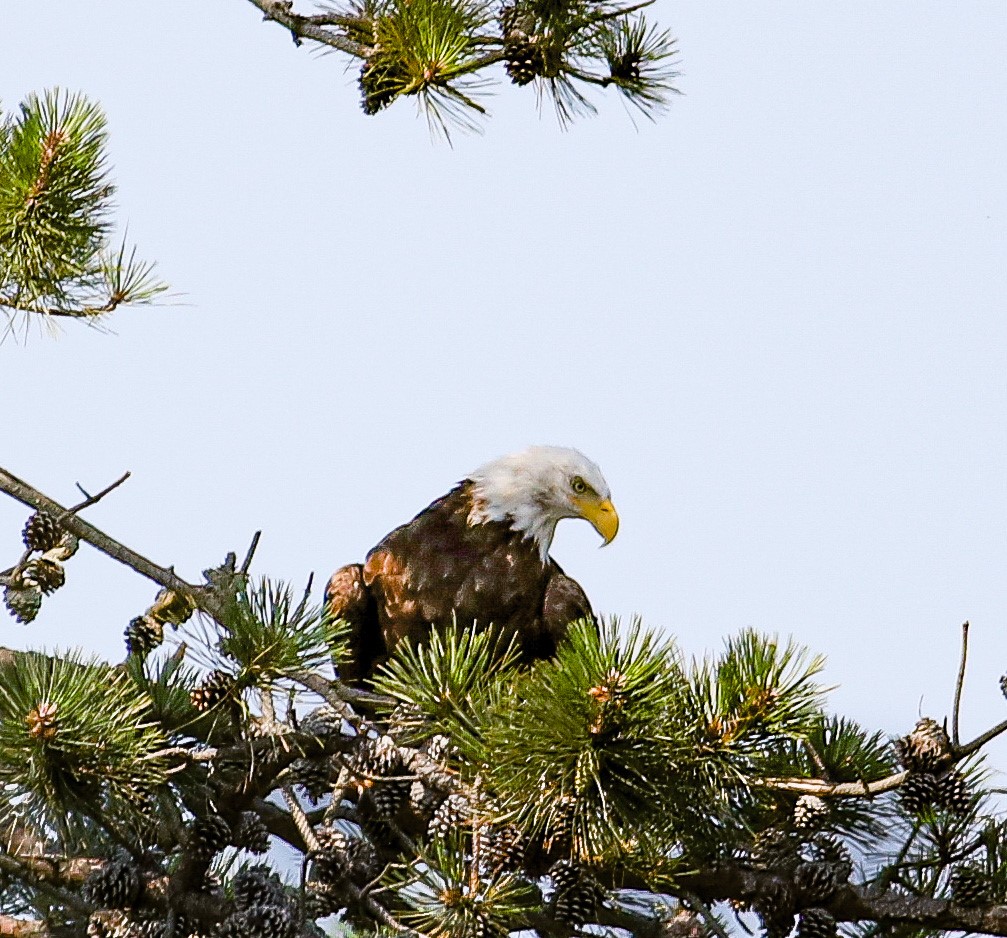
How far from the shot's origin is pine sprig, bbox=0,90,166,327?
2820mm

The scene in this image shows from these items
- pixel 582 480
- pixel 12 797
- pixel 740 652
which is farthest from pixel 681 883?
pixel 582 480

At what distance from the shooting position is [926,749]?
190cm

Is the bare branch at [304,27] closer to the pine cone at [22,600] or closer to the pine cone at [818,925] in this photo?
the pine cone at [22,600]

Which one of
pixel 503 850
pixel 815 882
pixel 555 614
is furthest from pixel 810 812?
pixel 555 614

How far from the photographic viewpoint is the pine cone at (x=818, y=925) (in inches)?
88.5

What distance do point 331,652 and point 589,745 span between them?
483 millimetres

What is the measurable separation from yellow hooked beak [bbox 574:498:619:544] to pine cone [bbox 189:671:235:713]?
5.60 ft

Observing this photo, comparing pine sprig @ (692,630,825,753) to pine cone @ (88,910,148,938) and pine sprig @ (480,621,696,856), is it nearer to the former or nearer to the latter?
pine sprig @ (480,621,696,856)

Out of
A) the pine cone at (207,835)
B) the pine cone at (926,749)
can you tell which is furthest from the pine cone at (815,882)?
the pine cone at (207,835)

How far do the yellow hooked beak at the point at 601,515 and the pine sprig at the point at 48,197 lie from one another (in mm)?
1417

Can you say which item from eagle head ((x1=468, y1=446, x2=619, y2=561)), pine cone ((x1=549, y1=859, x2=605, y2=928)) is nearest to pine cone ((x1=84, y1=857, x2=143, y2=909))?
pine cone ((x1=549, y1=859, x2=605, y2=928))

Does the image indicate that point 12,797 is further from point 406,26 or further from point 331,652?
point 406,26

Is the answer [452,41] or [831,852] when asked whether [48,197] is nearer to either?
[452,41]

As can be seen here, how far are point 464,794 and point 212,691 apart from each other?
0.41m
